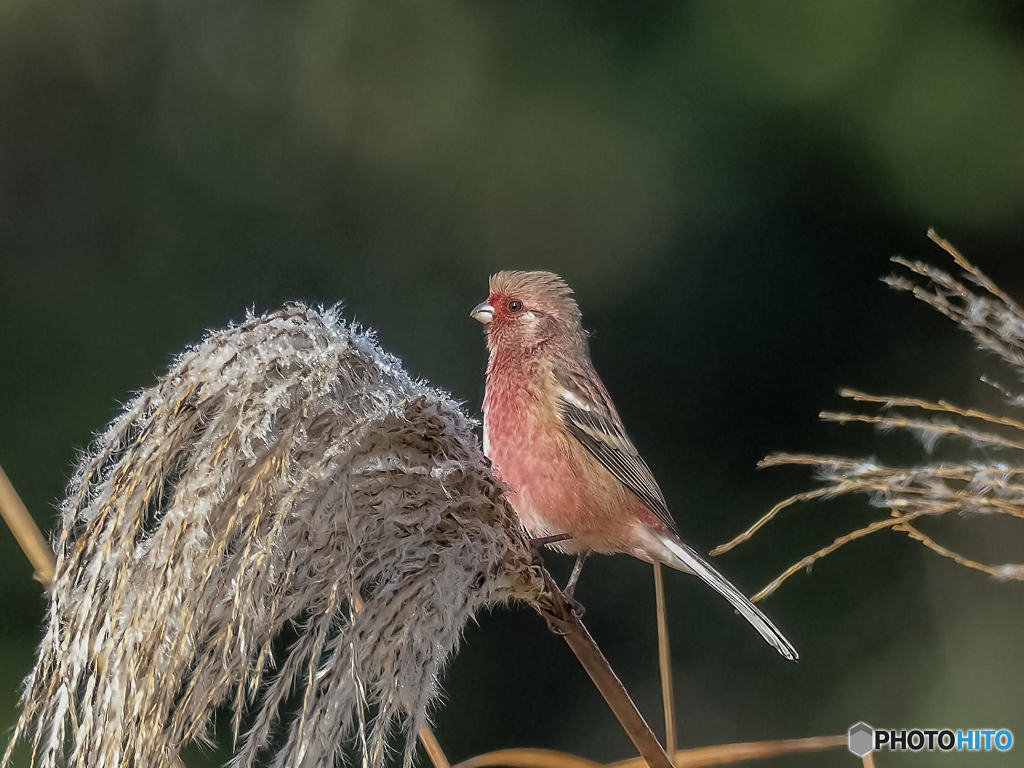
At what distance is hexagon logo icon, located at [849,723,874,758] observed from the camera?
1.46 m

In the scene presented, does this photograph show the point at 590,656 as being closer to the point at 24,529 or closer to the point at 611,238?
the point at 24,529

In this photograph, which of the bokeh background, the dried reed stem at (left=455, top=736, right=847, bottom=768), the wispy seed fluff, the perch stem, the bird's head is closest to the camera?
the wispy seed fluff

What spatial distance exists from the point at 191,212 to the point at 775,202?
1082 mm

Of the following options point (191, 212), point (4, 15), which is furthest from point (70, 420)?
point (4, 15)

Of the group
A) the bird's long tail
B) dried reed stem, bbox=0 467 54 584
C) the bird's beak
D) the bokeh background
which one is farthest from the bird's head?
dried reed stem, bbox=0 467 54 584

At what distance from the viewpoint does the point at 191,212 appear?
165cm

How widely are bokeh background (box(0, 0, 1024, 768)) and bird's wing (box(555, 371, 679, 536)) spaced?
1.04ft

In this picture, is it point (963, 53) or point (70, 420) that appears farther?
point (963, 53)

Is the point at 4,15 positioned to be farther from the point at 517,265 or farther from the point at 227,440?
the point at 227,440

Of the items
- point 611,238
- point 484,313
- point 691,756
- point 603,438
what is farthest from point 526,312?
point 691,756

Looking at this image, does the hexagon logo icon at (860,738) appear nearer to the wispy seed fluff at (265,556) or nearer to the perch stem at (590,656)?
the perch stem at (590,656)

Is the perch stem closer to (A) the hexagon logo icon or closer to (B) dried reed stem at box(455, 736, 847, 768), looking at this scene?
(B) dried reed stem at box(455, 736, 847, 768)

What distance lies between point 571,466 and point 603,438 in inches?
2.5

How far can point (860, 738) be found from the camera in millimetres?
1503
